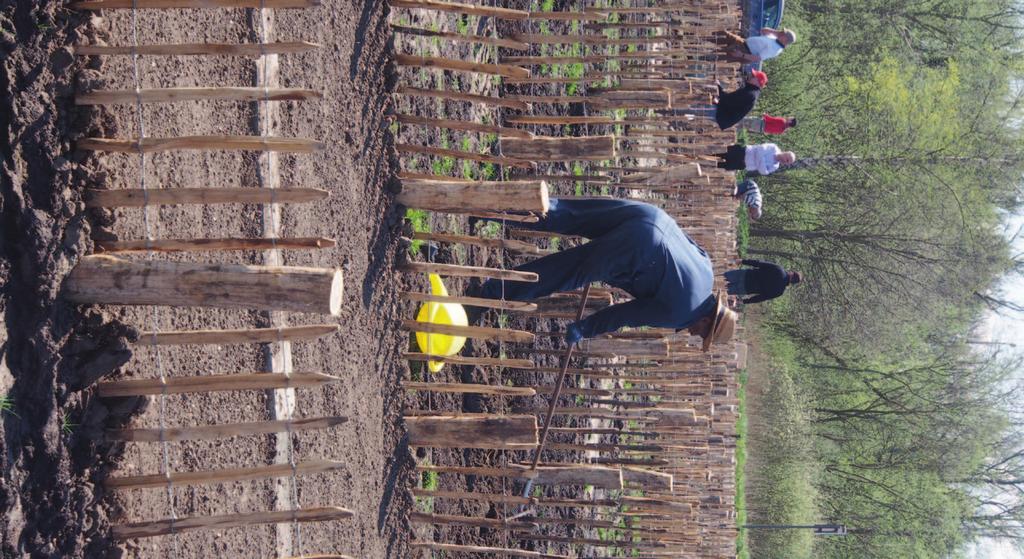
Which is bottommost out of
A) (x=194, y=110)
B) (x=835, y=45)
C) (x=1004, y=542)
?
(x=1004, y=542)

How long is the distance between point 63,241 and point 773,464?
16.4 meters

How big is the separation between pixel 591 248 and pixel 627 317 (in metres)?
0.41

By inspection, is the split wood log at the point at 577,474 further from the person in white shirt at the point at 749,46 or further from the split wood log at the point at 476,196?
the person in white shirt at the point at 749,46

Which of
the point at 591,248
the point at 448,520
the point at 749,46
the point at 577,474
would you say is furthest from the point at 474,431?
the point at 749,46

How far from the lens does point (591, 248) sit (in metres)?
5.27

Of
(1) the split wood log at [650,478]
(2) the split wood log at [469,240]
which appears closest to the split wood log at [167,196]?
(2) the split wood log at [469,240]

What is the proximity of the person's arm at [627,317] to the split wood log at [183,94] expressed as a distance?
238 centimetres

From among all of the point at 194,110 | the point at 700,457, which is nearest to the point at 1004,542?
the point at 700,457

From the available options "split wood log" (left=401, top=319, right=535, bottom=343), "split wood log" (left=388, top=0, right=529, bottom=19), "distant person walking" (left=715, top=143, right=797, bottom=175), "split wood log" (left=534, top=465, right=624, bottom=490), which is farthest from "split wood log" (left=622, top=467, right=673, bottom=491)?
"distant person walking" (left=715, top=143, right=797, bottom=175)

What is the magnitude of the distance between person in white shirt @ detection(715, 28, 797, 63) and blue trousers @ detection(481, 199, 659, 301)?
571 cm

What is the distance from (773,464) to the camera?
1792 cm

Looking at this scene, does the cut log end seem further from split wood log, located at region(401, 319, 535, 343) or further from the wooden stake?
split wood log, located at region(401, 319, 535, 343)

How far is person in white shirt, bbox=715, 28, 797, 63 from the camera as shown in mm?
10531

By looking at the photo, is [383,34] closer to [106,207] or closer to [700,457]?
[106,207]
